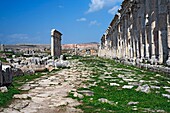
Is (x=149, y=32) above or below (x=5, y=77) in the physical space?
above

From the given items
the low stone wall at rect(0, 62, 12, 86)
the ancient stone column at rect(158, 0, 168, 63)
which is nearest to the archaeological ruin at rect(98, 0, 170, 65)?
the ancient stone column at rect(158, 0, 168, 63)

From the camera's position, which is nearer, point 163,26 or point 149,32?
point 163,26

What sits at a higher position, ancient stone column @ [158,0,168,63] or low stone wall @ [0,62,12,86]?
ancient stone column @ [158,0,168,63]

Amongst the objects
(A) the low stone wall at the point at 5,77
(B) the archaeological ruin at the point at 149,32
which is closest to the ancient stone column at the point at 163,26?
(B) the archaeological ruin at the point at 149,32

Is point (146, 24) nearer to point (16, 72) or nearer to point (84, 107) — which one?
point (16, 72)

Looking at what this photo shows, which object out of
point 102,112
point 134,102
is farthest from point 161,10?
point 102,112

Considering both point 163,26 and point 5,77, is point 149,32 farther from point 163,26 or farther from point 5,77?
point 5,77

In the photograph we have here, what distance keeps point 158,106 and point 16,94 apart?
4.24m

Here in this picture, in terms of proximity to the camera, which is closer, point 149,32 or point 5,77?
point 5,77

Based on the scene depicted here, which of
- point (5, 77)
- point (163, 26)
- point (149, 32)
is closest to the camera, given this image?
point (5, 77)

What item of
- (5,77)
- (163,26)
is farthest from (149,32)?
(5,77)

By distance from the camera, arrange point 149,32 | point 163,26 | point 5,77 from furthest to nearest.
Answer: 1. point 149,32
2. point 163,26
3. point 5,77

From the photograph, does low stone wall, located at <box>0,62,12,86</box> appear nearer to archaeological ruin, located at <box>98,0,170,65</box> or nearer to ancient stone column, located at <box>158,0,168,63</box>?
archaeological ruin, located at <box>98,0,170,65</box>

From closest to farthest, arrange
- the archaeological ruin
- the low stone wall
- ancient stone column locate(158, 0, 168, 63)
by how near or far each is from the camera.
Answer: the low stone wall
ancient stone column locate(158, 0, 168, 63)
the archaeological ruin
